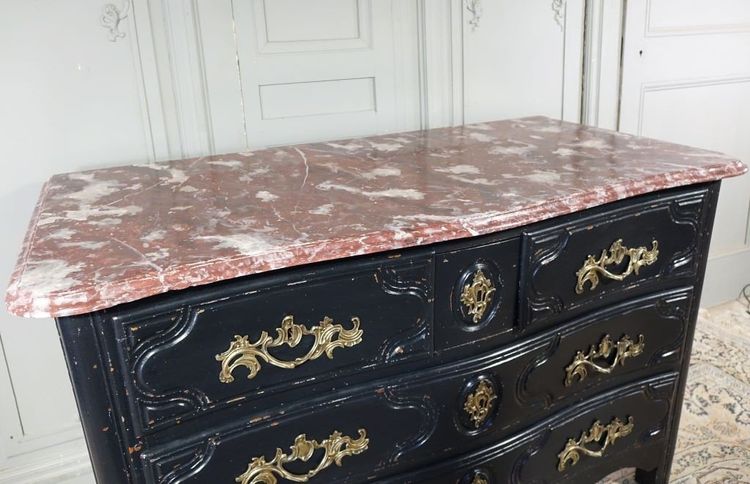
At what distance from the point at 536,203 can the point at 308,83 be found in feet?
2.63

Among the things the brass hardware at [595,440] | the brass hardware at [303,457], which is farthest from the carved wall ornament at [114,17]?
the brass hardware at [595,440]

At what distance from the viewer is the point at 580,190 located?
1.14 m

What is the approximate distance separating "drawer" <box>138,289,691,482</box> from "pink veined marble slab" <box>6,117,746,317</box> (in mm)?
266

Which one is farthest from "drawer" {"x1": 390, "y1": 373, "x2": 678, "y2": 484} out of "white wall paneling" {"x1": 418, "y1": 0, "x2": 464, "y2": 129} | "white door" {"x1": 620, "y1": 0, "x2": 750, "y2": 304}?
"white door" {"x1": 620, "y1": 0, "x2": 750, "y2": 304}

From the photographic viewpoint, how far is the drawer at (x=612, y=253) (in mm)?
1163

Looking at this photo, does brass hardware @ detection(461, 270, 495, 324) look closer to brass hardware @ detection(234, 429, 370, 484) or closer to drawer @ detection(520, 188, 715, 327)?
drawer @ detection(520, 188, 715, 327)

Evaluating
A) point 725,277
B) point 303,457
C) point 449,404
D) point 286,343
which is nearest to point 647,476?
point 449,404

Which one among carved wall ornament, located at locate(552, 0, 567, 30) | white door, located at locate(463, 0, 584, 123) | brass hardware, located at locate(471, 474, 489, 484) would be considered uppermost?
carved wall ornament, located at locate(552, 0, 567, 30)

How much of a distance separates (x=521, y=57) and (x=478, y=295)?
1057 millimetres

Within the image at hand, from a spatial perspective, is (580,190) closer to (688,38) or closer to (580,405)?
(580,405)

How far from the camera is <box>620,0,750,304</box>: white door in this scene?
2.12 m

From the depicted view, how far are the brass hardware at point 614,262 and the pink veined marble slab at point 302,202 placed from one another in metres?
0.13

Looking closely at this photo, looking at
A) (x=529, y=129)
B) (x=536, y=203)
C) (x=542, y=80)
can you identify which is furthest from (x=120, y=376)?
(x=542, y=80)

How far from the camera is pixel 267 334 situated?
941 mm
